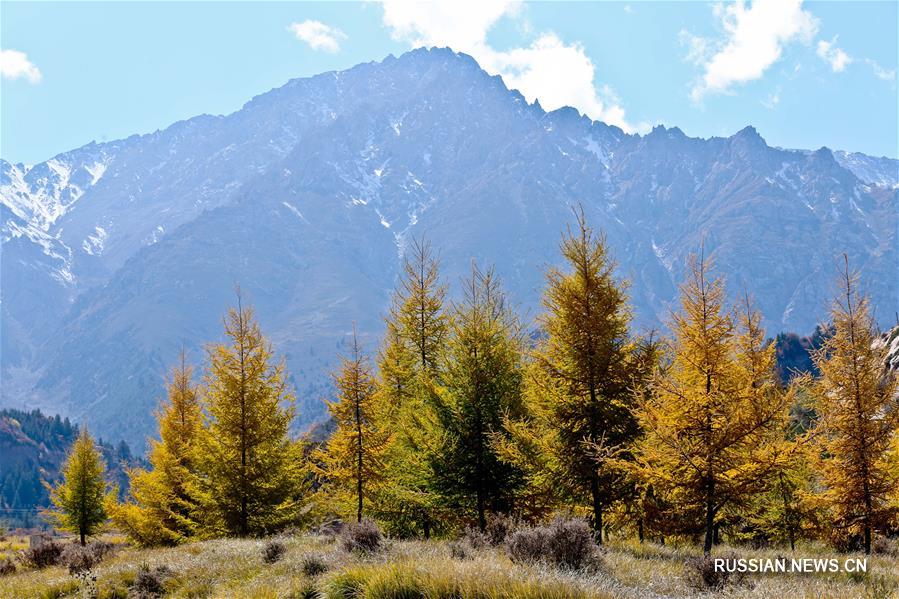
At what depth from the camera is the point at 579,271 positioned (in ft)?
55.2

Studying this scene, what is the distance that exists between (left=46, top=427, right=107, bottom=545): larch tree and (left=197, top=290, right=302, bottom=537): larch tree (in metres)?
16.9

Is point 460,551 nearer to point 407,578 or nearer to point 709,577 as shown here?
point 407,578

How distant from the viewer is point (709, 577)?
29.1 ft

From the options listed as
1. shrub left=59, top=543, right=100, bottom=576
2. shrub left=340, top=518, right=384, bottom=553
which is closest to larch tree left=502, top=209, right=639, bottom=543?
shrub left=340, top=518, right=384, bottom=553

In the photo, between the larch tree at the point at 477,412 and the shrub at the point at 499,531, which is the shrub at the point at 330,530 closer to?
the larch tree at the point at 477,412

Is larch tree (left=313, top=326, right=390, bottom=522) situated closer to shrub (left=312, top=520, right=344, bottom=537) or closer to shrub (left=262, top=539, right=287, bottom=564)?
shrub (left=312, top=520, right=344, bottom=537)

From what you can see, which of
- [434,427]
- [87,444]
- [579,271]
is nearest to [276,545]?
[434,427]

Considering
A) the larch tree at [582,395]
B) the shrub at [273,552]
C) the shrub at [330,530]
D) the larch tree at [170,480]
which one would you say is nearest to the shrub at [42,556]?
the larch tree at [170,480]

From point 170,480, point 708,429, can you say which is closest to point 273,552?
point 708,429

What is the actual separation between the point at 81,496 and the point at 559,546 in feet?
122

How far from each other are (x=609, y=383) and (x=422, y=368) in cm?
908

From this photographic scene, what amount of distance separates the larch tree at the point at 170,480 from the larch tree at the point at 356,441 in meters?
5.97

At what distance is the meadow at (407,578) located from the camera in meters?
7.48

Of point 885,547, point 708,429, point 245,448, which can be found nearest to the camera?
point 708,429
